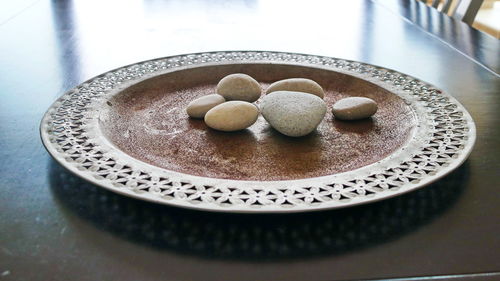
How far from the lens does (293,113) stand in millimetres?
569

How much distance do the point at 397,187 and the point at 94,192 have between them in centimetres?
26

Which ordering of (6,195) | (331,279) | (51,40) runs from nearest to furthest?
1. (331,279)
2. (6,195)
3. (51,40)

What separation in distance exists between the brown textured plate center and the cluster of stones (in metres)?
0.01

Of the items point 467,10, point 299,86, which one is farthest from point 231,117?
point 467,10

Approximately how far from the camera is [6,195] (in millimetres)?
466

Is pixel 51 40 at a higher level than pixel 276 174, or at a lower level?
lower

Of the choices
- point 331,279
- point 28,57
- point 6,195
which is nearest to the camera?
point 331,279

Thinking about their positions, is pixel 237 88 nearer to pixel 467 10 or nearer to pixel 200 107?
pixel 200 107

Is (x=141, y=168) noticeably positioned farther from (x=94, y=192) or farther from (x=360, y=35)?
(x=360, y=35)

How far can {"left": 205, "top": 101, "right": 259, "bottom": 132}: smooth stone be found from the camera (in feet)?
1.94

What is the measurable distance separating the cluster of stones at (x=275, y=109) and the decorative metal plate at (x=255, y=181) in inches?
3.3

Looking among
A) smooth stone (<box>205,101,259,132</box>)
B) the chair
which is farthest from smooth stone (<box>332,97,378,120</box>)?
the chair

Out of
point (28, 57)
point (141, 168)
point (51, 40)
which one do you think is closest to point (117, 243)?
point (141, 168)

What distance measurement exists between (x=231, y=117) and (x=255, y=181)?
0.54ft
